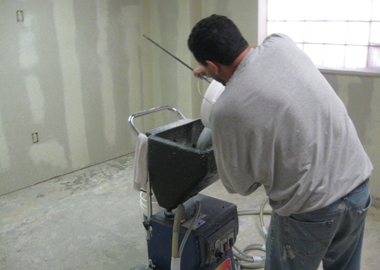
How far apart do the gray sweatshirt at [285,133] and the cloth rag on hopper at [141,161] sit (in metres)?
0.48

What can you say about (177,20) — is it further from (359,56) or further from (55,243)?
(55,243)

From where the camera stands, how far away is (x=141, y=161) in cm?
166

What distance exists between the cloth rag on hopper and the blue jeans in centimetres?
62

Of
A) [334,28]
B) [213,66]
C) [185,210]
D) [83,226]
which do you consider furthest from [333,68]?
[83,226]

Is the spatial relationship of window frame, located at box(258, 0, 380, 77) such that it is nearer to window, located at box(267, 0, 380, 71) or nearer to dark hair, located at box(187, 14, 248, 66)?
window, located at box(267, 0, 380, 71)

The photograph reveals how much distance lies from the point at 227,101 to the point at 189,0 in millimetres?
2491

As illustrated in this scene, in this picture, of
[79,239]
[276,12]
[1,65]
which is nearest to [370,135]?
[276,12]

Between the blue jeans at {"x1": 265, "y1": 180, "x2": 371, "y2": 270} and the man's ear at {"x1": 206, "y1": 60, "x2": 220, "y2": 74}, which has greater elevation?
the man's ear at {"x1": 206, "y1": 60, "x2": 220, "y2": 74}

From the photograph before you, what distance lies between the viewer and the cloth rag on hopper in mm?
1636

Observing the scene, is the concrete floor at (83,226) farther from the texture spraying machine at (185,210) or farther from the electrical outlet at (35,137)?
the texture spraying machine at (185,210)

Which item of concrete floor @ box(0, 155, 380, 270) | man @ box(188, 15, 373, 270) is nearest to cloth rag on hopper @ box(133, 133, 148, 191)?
man @ box(188, 15, 373, 270)

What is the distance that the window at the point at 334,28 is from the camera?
2707mm

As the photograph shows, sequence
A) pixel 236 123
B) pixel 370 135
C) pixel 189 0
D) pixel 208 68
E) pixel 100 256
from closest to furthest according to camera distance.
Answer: pixel 236 123
pixel 208 68
pixel 100 256
pixel 370 135
pixel 189 0

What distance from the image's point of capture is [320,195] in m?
1.20
